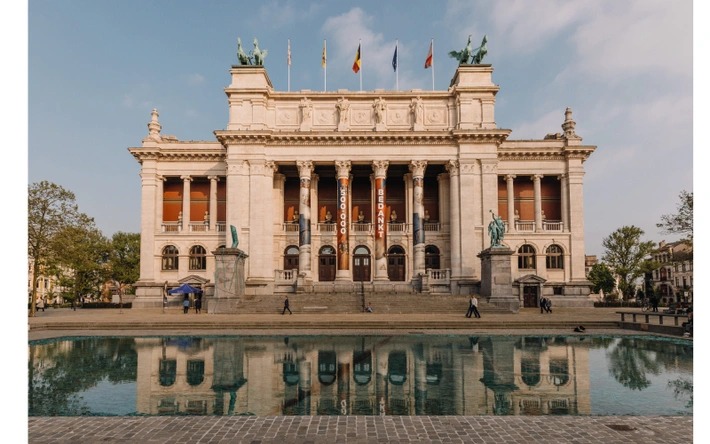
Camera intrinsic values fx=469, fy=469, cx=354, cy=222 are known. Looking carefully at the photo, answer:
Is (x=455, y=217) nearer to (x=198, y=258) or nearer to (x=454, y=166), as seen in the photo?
(x=454, y=166)

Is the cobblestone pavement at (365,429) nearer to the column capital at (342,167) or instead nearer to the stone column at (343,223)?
the stone column at (343,223)

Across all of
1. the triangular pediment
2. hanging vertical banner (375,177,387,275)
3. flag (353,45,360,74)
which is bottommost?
the triangular pediment

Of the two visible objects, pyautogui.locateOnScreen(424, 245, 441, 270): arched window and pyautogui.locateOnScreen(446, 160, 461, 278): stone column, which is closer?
pyautogui.locateOnScreen(446, 160, 461, 278): stone column

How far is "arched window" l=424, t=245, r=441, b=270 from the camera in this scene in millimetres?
48281

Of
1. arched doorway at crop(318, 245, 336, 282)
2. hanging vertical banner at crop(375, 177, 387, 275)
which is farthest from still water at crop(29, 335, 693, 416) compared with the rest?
arched doorway at crop(318, 245, 336, 282)

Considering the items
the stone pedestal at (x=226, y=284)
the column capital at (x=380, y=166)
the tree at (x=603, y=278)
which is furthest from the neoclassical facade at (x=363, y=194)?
the tree at (x=603, y=278)

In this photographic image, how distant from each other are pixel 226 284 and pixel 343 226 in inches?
538

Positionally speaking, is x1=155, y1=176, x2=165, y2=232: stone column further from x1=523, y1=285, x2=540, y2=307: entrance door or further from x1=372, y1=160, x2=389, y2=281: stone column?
x1=523, y1=285, x2=540, y2=307: entrance door

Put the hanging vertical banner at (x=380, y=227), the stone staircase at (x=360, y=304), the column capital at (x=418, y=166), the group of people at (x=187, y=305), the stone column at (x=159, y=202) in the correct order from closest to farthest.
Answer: the stone staircase at (x=360, y=304) → the group of people at (x=187, y=305) → the hanging vertical banner at (x=380, y=227) → the column capital at (x=418, y=166) → the stone column at (x=159, y=202)

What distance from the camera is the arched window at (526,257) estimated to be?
1897 inches

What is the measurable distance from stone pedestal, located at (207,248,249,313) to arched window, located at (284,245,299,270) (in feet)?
34.9

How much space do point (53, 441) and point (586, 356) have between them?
599 inches

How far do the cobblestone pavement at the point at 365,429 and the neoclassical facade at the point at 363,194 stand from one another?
113 feet

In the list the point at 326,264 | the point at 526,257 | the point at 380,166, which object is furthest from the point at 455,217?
the point at 326,264
